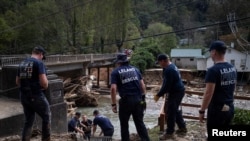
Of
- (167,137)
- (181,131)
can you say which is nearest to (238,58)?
(181,131)

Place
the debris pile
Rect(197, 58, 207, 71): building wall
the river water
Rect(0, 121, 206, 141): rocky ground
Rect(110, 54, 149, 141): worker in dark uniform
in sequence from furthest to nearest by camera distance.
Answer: Rect(197, 58, 207, 71): building wall < the debris pile < the river water < Rect(0, 121, 206, 141): rocky ground < Rect(110, 54, 149, 141): worker in dark uniform

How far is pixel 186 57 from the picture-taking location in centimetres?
5028

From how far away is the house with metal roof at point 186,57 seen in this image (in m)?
49.7

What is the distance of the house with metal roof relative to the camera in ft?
163

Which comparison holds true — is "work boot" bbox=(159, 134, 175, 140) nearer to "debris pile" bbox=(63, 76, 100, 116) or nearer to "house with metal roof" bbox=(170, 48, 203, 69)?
"debris pile" bbox=(63, 76, 100, 116)

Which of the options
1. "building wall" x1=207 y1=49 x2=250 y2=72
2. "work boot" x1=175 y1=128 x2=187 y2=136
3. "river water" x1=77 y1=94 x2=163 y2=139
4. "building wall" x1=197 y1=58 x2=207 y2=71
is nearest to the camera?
"work boot" x1=175 y1=128 x2=187 y2=136

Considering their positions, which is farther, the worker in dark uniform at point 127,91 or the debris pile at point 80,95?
the debris pile at point 80,95

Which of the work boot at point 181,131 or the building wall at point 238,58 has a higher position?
the building wall at point 238,58

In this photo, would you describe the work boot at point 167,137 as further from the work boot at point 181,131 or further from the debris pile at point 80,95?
the debris pile at point 80,95

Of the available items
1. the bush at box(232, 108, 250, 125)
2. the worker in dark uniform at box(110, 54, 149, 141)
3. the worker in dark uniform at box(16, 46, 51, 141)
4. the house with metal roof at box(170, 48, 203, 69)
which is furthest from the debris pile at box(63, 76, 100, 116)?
the worker in dark uniform at box(110, 54, 149, 141)

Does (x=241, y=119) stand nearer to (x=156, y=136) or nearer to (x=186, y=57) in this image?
(x=156, y=136)

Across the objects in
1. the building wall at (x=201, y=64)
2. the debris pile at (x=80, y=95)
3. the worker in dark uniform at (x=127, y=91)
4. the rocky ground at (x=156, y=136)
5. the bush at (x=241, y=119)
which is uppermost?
the building wall at (x=201, y=64)

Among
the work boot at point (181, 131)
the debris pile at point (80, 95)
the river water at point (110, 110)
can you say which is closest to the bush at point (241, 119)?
the work boot at point (181, 131)

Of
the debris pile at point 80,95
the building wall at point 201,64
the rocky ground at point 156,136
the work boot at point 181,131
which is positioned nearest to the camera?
the rocky ground at point 156,136
